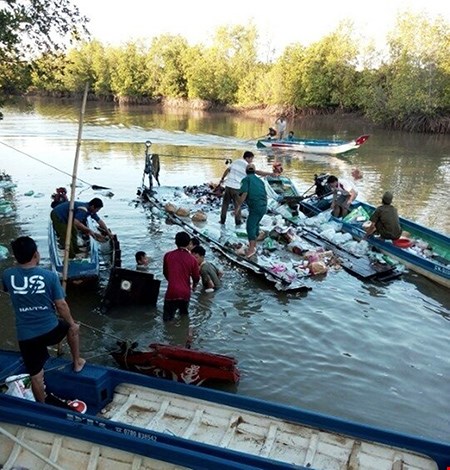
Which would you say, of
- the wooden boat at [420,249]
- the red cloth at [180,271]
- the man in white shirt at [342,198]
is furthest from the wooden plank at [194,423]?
the man in white shirt at [342,198]

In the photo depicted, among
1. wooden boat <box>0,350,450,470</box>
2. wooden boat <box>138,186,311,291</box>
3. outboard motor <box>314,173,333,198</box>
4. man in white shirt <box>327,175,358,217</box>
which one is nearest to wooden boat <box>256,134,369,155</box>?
wooden boat <box>138,186,311,291</box>

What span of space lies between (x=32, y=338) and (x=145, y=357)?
5.82 ft

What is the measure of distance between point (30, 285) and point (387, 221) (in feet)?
27.2

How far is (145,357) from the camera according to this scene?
226 inches

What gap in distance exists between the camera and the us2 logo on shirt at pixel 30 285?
405 cm

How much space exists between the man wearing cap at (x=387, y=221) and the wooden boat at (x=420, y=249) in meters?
0.27

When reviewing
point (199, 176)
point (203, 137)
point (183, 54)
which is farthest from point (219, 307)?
point (183, 54)

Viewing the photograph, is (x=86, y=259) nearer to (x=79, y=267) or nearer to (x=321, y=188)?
(x=79, y=267)

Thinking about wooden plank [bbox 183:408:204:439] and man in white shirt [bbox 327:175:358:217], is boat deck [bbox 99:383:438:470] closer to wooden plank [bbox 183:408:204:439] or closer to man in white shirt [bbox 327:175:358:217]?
wooden plank [bbox 183:408:204:439]

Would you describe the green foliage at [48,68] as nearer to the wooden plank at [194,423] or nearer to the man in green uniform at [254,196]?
the man in green uniform at [254,196]

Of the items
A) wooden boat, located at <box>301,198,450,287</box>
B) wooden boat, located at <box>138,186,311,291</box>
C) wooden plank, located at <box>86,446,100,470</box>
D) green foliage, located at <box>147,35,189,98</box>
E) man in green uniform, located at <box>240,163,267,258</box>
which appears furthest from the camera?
green foliage, located at <box>147,35,189,98</box>

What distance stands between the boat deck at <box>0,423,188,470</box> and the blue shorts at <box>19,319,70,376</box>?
1.87 feet

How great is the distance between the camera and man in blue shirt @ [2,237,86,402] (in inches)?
159

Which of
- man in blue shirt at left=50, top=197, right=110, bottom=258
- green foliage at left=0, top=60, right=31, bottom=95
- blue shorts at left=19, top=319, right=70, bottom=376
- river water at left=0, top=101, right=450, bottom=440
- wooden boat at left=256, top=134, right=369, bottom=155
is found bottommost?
river water at left=0, top=101, right=450, bottom=440
